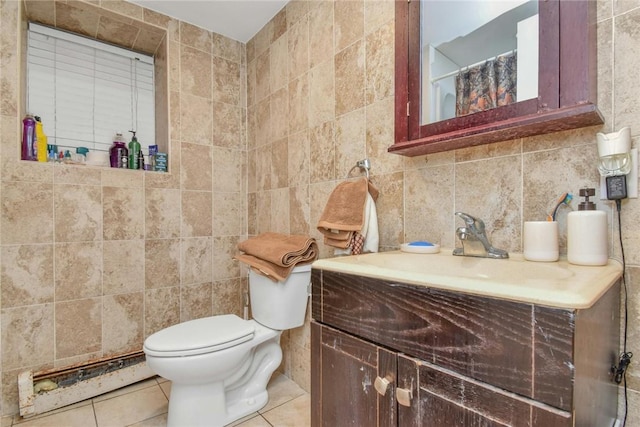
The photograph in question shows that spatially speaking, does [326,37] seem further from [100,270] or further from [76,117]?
[100,270]

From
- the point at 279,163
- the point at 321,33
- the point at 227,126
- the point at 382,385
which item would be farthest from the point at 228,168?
the point at 382,385

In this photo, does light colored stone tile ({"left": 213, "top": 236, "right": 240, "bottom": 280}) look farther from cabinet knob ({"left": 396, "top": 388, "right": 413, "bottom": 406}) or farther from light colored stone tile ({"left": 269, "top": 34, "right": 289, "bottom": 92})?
cabinet knob ({"left": 396, "top": 388, "right": 413, "bottom": 406})

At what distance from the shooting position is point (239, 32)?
2.16 metres

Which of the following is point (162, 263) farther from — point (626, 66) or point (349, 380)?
point (626, 66)

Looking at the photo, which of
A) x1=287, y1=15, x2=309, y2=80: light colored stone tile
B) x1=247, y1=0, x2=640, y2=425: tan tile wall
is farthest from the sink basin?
x1=287, y1=15, x2=309, y2=80: light colored stone tile

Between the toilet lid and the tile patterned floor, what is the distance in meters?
0.43

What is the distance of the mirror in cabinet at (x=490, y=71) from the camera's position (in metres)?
0.79

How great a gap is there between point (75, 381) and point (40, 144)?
4.00 ft

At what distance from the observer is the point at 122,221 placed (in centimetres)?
183

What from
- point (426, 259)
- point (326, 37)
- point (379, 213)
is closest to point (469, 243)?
point (426, 259)

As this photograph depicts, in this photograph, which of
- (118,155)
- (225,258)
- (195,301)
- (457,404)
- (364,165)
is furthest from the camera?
(225,258)

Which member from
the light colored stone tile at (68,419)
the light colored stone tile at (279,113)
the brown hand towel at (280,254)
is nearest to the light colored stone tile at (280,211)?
the brown hand towel at (280,254)

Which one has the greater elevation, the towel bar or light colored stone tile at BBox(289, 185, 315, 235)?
the towel bar

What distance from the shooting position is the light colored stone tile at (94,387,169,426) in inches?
59.5
